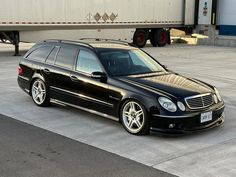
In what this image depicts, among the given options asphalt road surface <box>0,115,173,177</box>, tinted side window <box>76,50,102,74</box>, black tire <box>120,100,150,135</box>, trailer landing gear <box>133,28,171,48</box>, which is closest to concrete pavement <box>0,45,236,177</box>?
black tire <box>120,100,150,135</box>

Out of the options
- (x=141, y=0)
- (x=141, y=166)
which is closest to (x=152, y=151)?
(x=141, y=166)

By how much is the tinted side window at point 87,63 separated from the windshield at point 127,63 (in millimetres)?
143

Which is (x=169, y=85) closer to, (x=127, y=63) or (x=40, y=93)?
(x=127, y=63)

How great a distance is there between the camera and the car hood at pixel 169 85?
266 inches

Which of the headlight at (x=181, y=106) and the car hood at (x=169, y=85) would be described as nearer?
the headlight at (x=181, y=106)

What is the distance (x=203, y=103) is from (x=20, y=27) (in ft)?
45.1

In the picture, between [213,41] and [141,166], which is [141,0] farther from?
[141,166]

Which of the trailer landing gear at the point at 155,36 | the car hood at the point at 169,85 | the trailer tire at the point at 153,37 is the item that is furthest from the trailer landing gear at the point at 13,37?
the car hood at the point at 169,85

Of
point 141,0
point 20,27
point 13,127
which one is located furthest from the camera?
point 141,0

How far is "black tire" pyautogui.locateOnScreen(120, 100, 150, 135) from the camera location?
6.65 m

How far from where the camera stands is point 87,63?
306 inches

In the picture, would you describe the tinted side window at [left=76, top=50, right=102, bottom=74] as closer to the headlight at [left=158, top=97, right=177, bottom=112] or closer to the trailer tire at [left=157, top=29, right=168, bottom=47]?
the headlight at [left=158, top=97, right=177, bottom=112]

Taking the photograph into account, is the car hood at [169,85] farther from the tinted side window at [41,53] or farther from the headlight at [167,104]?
the tinted side window at [41,53]

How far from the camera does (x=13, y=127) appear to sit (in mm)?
7238
